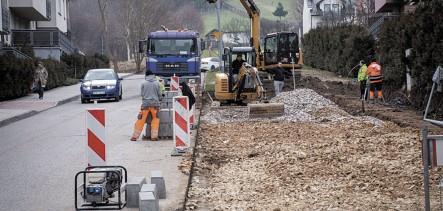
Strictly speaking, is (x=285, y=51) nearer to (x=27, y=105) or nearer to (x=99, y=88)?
(x=99, y=88)

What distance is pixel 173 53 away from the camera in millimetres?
36094

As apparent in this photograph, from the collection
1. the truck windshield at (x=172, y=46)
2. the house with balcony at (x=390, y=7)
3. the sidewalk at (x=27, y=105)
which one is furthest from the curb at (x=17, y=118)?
the house with balcony at (x=390, y=7)

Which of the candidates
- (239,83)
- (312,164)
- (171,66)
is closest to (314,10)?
(171,66)

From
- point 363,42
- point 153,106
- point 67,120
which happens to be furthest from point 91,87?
point 363,42

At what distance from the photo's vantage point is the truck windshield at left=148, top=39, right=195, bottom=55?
1420 inches

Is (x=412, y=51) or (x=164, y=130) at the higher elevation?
(x=412, y=51)

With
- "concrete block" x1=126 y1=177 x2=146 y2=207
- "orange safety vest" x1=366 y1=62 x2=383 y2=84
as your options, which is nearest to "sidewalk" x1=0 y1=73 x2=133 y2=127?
"orange safety vest" x1=366 y1=62 x2=383 y2=84

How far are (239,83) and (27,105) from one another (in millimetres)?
9789

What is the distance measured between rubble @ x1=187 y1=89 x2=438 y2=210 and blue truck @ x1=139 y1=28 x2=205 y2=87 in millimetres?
14185

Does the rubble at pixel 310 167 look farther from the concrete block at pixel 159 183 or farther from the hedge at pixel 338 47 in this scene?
the hedge at pixel 338 47

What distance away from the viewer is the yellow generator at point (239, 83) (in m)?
28.2

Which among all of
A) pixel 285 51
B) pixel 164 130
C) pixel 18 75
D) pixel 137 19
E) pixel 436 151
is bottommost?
pixel 164 130

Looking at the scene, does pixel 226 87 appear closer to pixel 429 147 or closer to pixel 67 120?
pixel 67 120

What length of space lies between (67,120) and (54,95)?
15.1m
